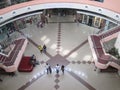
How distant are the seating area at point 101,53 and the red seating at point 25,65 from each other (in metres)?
7.08

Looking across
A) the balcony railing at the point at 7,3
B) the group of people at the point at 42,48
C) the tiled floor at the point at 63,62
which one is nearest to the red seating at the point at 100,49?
the tiled floor at the point at 63,62

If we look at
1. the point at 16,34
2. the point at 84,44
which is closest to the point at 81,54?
the point at 84,44

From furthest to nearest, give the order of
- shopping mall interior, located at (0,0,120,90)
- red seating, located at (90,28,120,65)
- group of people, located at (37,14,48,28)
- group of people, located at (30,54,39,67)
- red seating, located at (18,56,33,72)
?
group of people, located at (37,14,48,28) → group of people, located at (30,54,39,67) → red seating, located at (18,56,33,72) → red seating, located at (90,28,120,65) → shopping mall interior, located at (0,0,120,90)

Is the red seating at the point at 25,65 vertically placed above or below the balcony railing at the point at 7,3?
below

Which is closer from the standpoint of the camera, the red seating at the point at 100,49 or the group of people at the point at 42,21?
the red seating at the point at 100,49

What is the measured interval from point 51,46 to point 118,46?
324 inches

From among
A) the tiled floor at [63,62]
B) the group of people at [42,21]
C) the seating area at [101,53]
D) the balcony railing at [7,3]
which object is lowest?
the tiled floor at [63,62]

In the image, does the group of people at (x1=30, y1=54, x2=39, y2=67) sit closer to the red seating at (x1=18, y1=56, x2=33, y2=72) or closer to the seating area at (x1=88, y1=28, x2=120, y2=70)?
the red seating at (x1=18, y1=56, x2=33, y2=72)

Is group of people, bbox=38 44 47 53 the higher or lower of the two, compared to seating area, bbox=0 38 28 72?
lower

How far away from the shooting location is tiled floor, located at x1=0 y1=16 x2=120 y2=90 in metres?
18.6

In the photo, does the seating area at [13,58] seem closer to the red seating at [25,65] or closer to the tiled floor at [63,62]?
the red seating at [25,65]

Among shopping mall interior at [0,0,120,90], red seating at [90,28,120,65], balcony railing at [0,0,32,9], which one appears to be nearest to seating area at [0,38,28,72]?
shopping mall interior at [0,0,120,90]

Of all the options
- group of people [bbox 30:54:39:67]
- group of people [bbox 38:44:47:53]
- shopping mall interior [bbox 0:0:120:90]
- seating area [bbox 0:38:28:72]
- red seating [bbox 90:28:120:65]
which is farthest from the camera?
group of people [bbox 38:44:47:53]

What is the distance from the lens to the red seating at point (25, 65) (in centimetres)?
2014
